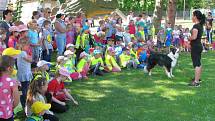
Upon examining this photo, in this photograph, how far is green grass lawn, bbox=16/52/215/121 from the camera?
786 centimetres

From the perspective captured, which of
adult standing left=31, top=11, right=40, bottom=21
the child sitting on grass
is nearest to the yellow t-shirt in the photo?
adult standing left=31, top=11, right=40, bottom=21

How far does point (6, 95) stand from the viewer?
5117 millimetres

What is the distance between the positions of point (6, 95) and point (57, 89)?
9.49 ft

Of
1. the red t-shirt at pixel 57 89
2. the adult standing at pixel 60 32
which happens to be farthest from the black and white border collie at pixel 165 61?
the red t-shirt at pixel 57 89

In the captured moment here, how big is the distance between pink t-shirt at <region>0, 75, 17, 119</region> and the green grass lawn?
2.45 meters

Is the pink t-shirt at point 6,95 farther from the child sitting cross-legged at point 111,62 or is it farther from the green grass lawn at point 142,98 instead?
the child sitting cross-legged at point 111,62

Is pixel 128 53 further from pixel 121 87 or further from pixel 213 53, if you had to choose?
pixel 213 53

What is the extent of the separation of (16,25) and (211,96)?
16.0 ft

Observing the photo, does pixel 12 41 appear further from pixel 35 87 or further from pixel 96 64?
pixel 96 64

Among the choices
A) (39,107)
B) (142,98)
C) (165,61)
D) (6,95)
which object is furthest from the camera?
(165,61)

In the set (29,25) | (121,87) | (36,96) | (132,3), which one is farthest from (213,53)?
(132,3)

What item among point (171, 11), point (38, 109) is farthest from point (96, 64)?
point (171, 11)

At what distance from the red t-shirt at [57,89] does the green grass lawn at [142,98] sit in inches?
13.6

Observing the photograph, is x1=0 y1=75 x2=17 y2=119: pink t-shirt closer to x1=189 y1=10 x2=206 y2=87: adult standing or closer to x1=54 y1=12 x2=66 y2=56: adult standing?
x1=189 y1=10 x2=206 y2=87: adult standing
